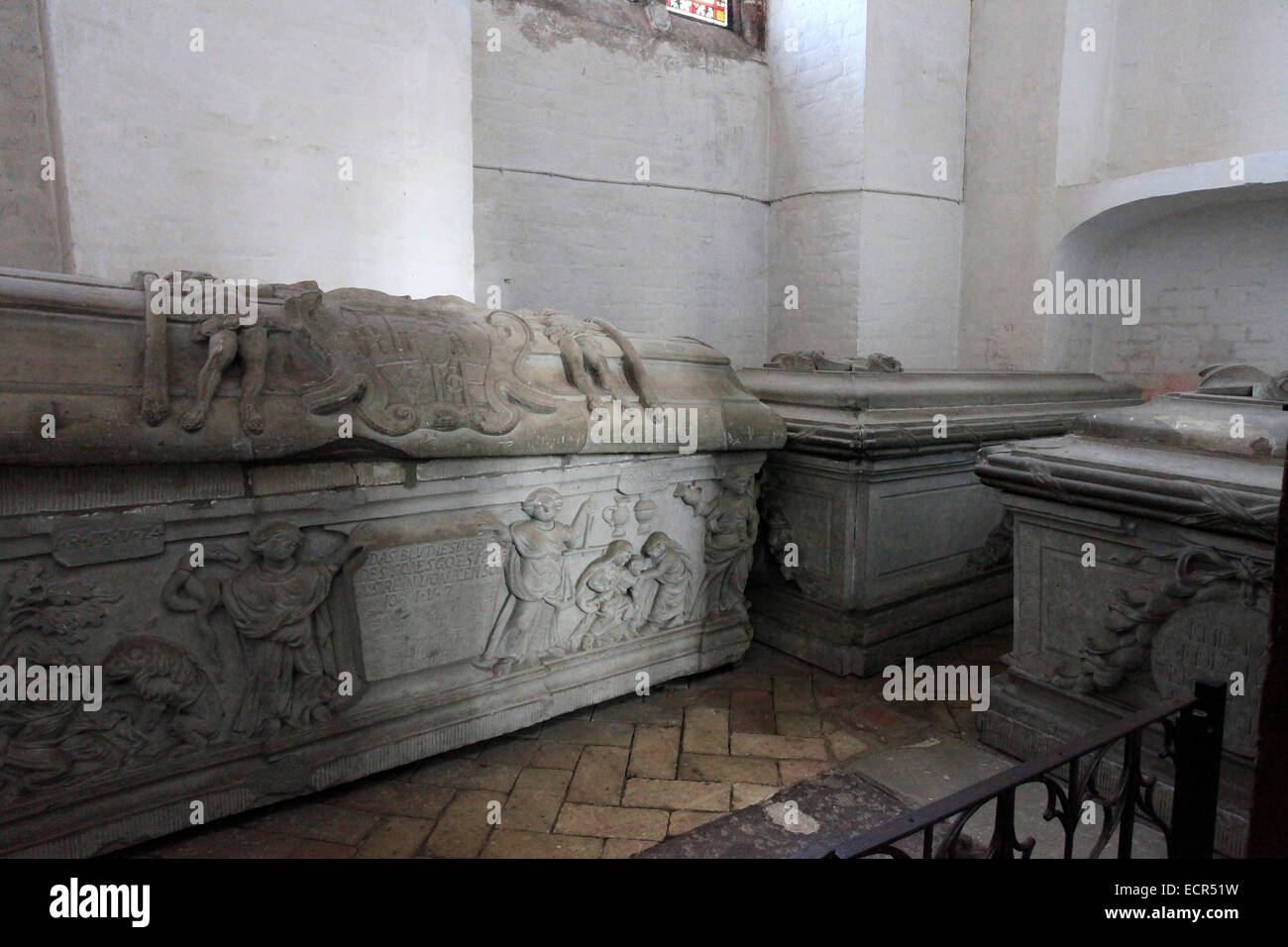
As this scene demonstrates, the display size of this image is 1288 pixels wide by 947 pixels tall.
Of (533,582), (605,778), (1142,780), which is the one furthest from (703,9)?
(1142,780)

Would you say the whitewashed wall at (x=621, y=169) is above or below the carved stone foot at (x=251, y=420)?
above

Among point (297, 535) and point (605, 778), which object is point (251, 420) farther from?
point (605, 778)

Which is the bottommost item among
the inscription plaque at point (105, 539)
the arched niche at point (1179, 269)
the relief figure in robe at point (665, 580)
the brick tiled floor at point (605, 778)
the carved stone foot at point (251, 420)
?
the brick tiled floor at point (605, 778)

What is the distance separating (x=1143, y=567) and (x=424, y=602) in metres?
2.04

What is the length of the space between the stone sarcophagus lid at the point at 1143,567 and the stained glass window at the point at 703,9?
480cm

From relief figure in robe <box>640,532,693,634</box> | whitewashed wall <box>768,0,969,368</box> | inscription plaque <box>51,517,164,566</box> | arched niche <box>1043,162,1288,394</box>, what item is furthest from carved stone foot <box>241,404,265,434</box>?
arched niche <box>1043,162,1288,394</box>

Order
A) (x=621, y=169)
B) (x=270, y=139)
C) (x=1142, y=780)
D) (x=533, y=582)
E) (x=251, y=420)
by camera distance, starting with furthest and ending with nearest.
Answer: (x=621, y=169) < (x=270, y=139) < (x=533, y=582) < (x=251, y=420) < (x=1142, y=780)

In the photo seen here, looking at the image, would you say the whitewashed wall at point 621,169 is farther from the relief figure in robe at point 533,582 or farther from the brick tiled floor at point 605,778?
the brick tiled floor at point 605,778

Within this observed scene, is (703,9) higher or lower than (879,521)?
higher

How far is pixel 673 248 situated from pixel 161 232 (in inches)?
140

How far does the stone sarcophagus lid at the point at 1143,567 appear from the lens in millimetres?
1969

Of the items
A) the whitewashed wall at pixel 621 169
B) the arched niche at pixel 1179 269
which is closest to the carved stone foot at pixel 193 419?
the whitewashed wall at pixel 621 169

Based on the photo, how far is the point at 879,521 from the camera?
3154mm
